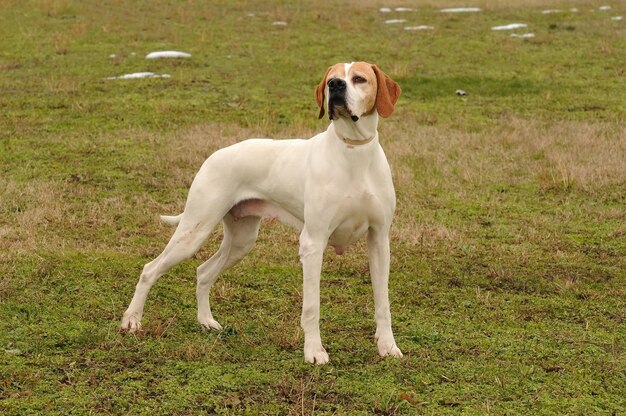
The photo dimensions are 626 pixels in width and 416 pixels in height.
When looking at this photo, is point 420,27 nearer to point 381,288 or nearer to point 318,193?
point 381,288

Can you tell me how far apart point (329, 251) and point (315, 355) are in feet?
10.4

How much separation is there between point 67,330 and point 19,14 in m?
20.3

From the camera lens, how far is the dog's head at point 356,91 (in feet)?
19.5

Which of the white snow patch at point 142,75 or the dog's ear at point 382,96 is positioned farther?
the white snow patch at point 142,75

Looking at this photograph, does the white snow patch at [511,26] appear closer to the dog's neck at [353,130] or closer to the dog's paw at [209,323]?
the dog's paw at [209,323]

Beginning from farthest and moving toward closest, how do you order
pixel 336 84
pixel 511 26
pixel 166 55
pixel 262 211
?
1. pixel 511 26
2. pixel 166 55
3. pixel 262 211
4. pixel 336 84

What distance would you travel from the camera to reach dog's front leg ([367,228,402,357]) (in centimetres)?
640

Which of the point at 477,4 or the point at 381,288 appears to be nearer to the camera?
the point at 381,288

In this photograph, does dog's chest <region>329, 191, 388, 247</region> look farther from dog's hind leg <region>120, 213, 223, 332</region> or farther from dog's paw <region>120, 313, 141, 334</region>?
dog's paw <region>120, 313, 141, 334</region>

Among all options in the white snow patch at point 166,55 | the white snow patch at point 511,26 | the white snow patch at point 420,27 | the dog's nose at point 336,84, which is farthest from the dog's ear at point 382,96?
the white snow patch at point 511,26

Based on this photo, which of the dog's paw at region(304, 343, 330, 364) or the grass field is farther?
the dog's paw at region(304, 343, 330, 364)

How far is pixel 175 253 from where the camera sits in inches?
270

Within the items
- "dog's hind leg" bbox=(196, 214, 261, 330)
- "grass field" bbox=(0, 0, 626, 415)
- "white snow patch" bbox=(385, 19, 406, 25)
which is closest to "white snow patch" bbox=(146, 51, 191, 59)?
"grass field" bbox=(0, 0, 626, 415)

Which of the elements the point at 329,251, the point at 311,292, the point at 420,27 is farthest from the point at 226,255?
the point at 420,27
